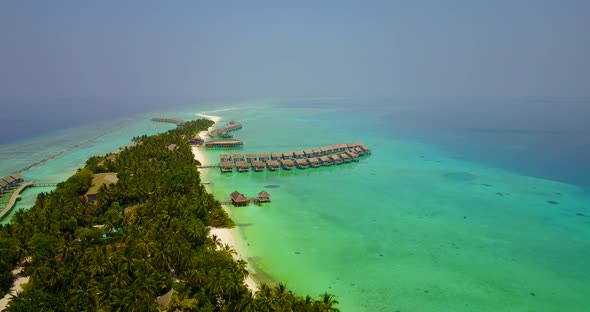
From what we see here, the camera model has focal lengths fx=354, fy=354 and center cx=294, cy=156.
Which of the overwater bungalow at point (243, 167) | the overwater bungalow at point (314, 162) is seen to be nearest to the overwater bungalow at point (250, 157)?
the overwater bungalow at point (243, 167)

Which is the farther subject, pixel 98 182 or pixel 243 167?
pixel 243 167

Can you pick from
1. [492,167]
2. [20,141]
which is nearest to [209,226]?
[492,167]

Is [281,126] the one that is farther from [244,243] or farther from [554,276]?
[554,276]

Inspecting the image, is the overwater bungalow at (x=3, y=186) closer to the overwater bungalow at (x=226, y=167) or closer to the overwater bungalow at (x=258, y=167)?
the overwater bungalow at (x=226, y=167)

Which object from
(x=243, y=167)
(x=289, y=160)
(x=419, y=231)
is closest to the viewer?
(x=419, y=231)

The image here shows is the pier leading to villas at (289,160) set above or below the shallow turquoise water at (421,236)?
above

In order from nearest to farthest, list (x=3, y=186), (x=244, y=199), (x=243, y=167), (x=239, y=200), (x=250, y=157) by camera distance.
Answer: (x=239, y=200) < (x=244, y=199) < (x=3, y=186) < (x=243, y=167) < (x=250, y=157)

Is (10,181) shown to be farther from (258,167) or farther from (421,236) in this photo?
(421,236)

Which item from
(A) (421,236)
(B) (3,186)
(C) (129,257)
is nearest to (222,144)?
(B) (3,186)
